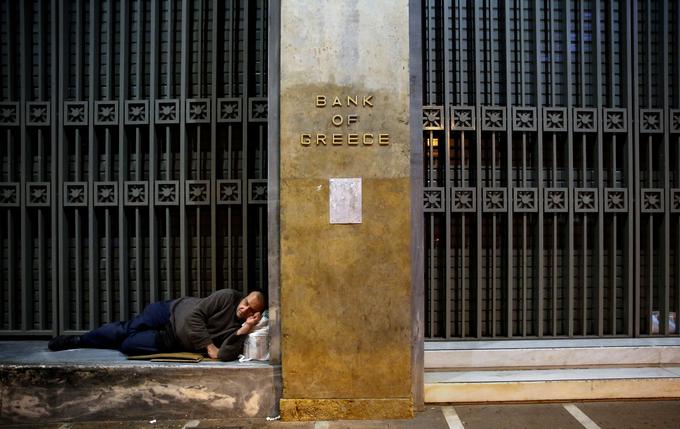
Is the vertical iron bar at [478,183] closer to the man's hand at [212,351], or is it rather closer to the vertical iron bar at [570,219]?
the vertical iron bar at [570,219]

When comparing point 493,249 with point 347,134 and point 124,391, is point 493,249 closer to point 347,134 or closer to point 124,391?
point 347,134

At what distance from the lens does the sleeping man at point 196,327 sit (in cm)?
461

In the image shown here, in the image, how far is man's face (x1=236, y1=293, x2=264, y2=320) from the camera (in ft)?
15.4

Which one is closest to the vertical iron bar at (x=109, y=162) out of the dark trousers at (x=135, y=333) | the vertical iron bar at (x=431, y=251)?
the dark trousers at (x=135, y=333)

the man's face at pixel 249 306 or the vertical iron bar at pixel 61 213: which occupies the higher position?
the vertical iron bar at pixel 61 213

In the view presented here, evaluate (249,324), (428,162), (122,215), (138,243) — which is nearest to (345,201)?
(428,162)

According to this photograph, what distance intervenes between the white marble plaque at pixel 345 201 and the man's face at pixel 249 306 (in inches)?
Answer: 49.0

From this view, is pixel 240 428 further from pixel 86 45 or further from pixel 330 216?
pixel 86 45

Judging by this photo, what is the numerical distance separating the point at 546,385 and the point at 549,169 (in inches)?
97.4

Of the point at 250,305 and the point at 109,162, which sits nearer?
the point at 250,305

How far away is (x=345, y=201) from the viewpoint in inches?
171

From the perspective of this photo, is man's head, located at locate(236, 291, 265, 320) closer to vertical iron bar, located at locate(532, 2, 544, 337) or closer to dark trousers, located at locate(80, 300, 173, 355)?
dark trousers, located at locate(80, 300, 173, 355)

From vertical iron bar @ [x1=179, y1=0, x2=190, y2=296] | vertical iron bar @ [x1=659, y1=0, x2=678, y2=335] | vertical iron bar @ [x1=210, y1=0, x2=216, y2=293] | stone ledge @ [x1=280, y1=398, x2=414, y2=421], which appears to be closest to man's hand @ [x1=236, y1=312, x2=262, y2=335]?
vertical iron bar @ [x1=210, y1=0, x2=216, y2=293]

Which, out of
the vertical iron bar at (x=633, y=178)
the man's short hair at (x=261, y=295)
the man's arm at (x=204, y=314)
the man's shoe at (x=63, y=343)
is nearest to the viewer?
the man's arm at (x=204, y=314)
